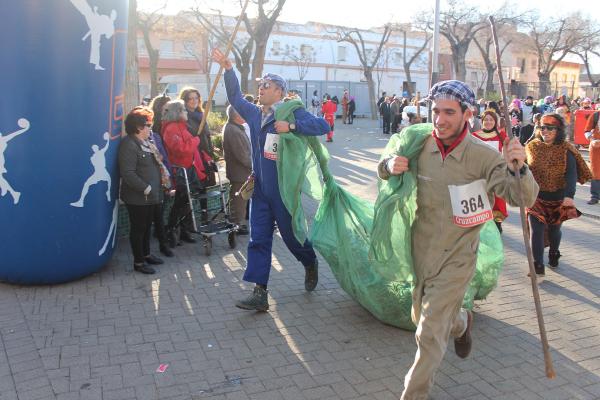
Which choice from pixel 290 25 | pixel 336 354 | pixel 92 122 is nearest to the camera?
pixel 336 354

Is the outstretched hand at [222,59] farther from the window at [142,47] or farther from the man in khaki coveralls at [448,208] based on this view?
the window at [142,47]

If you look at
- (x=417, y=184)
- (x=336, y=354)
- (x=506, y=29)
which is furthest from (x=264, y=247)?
(x=506, y=29)

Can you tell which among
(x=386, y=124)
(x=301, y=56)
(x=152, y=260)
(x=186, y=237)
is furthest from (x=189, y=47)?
(x=152, y=260)

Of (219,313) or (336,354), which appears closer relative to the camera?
(336,354)

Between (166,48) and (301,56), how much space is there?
1322cm

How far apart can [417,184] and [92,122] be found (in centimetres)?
302

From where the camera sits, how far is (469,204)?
311cm

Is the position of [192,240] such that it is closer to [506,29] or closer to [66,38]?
[66,38]

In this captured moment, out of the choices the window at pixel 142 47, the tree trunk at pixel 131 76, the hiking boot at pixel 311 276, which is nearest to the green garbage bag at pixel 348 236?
the hiking boot at pixel 311 276

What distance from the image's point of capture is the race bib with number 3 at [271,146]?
468 centimetres

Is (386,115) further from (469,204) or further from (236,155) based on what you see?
(469,204)

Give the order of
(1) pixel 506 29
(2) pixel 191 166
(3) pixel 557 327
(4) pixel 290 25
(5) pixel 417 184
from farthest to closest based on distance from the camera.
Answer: (4) pixel 290 25 → (1) pixel 506 29 → (2) pixel 191 166 → (3) pixel 557 327 → (5) pixel 417 184

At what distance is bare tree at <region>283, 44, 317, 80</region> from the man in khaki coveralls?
5373cm

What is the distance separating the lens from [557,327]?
462cm
